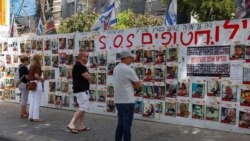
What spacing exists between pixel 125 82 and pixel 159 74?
2.95 m

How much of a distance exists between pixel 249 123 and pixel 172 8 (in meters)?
3.58

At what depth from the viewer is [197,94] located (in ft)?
30.8

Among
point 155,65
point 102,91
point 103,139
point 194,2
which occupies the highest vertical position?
point 194,2

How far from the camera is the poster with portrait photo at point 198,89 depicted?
366 inches

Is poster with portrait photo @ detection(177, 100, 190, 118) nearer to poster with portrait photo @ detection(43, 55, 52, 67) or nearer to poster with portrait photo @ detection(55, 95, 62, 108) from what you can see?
poster with portrait photo @ detection(55, 95, 62, 108)

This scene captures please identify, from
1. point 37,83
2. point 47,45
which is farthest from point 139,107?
point 47,45

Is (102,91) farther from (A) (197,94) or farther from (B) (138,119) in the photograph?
(A) (197,94)

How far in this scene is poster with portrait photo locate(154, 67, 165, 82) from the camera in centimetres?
1008

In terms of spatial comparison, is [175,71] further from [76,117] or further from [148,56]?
[76,117]

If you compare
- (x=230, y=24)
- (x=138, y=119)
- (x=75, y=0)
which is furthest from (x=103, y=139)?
(x=75, y=0)

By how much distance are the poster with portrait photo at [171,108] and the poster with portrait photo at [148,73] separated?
0.77m

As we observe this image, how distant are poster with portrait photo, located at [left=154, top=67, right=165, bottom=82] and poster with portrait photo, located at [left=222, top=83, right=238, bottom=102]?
5.41 feet

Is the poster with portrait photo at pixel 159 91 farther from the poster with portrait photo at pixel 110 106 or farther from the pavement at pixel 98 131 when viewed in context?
the poster with portrait photo at pixel 110 106

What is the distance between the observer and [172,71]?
9883mm
